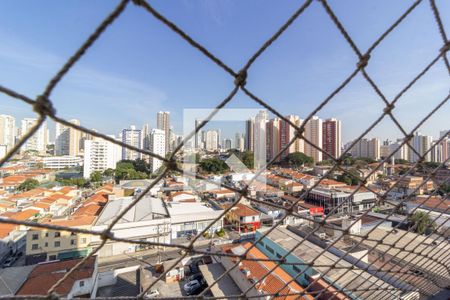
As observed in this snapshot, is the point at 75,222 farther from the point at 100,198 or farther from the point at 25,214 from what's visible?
the point at 100,198

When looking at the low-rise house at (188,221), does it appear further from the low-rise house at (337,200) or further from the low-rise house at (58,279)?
the low-rise house at (337,200)

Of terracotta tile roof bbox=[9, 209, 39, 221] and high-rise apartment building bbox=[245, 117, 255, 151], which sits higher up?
high-rise apartment building bbox=[245, 117, 255, 151]

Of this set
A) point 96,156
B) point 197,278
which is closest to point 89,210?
point 197,278

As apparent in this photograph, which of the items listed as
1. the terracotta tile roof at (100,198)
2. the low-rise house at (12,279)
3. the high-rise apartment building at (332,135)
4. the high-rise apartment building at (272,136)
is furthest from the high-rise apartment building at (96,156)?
the high-rise apartment building at (332,135)

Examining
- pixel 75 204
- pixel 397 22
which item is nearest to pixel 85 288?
pixel 397 22

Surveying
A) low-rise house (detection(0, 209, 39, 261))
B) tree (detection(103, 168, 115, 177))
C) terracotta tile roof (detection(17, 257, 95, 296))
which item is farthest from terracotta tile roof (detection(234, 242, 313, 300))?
tree (detection(103, 168, 115, 177))

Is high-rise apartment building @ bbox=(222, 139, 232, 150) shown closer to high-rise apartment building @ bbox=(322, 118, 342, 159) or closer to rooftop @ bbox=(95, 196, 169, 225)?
high-rise apartment building @ bbox=(322, 118, 342, 159)
